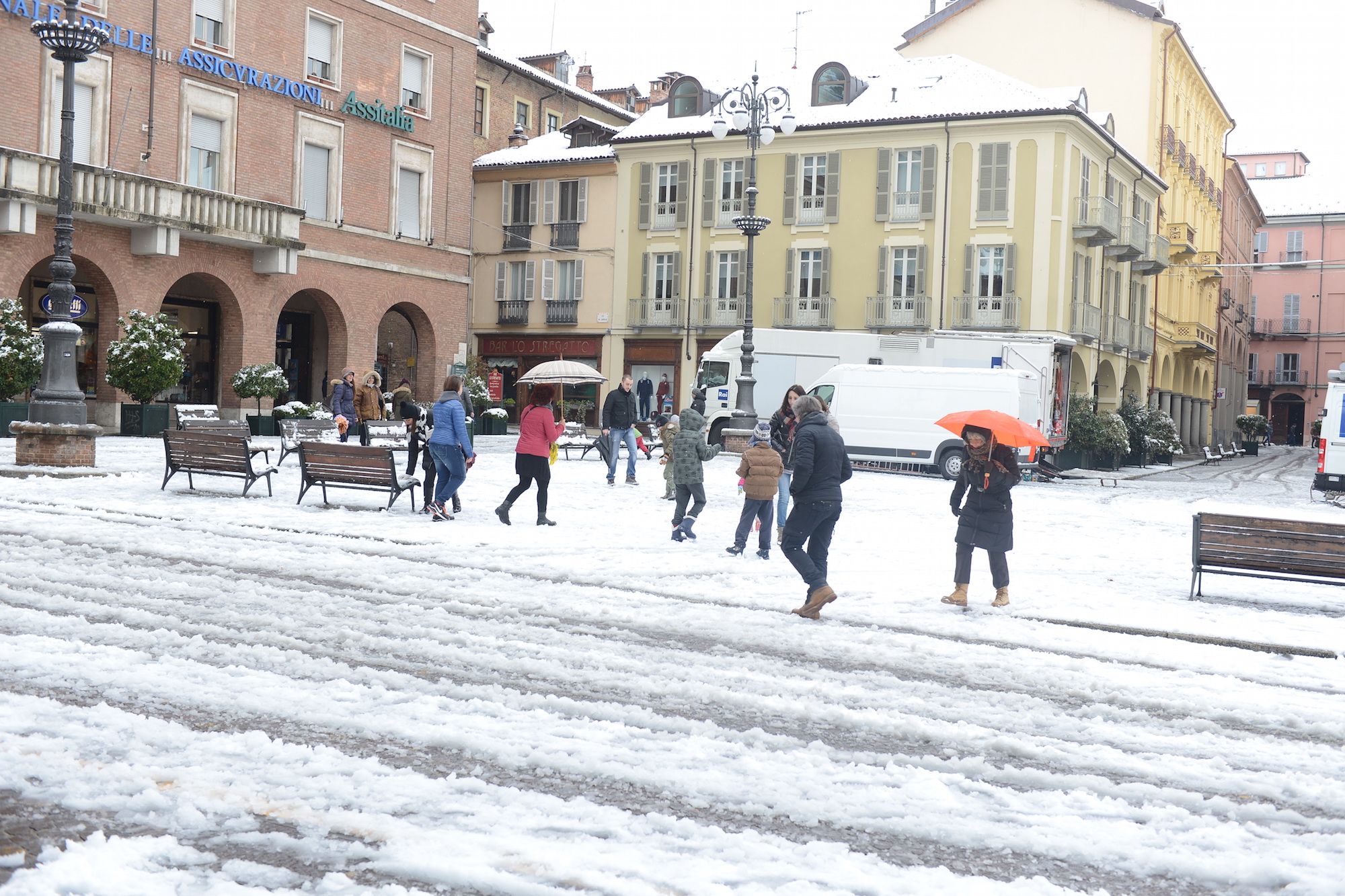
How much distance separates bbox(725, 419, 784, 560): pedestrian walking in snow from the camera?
11.3 meters

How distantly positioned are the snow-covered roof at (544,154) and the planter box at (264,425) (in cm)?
1789

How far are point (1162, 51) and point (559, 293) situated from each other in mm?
22060

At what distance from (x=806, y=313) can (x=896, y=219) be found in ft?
13.0

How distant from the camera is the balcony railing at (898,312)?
1471 inches

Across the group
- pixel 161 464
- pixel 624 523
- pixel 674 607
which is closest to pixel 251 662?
pixel 674 607

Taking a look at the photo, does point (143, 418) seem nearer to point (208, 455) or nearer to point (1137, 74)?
point (208, 455)

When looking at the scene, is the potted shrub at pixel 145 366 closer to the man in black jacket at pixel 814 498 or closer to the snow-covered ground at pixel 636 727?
the snow-covered ground at pixel 636 727

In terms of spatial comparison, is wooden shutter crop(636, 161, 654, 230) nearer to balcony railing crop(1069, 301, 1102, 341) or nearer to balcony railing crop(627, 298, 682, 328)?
balcony railing crop(627, 298, 682, 328)

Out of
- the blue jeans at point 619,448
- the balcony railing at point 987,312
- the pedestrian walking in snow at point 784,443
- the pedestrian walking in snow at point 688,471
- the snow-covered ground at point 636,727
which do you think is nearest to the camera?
the snow-covered ground at point 636,727

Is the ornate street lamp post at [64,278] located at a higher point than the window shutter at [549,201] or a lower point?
lower

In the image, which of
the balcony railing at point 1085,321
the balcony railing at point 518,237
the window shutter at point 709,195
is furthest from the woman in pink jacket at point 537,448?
the balcony railing at point 518,237

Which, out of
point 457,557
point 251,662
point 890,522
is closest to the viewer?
point 251,662

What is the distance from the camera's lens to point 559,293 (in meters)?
43.6

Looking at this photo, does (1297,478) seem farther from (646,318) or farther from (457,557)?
(457,557)
